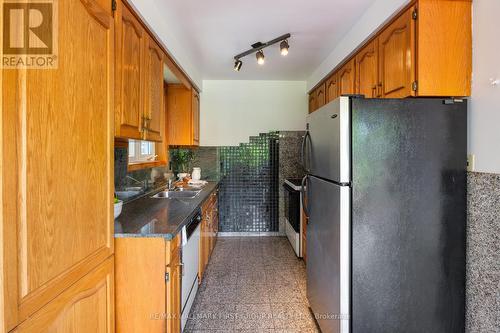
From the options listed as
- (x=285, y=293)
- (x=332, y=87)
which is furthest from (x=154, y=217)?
(x=332, y=87)

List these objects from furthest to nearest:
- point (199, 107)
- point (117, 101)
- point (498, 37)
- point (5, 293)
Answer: point (199, 107) → point (117, 101) → point (498, 37) → point (5, 293)

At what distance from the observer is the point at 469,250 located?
60.1 inches

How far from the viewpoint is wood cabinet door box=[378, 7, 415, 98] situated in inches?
65.3

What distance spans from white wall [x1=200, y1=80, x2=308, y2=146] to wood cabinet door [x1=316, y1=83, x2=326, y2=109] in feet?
1.89

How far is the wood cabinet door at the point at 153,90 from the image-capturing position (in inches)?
76.2

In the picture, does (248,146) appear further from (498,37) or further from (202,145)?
(498,37)

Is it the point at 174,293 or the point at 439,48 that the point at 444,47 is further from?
the point at 174,293

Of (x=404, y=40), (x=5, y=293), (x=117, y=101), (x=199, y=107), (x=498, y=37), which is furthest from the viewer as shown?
(x=199, y=107)

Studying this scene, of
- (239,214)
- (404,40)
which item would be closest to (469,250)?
(404,40)

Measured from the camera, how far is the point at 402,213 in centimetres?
152

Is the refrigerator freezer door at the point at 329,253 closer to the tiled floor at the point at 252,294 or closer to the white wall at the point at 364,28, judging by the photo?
the tiled floor at the point at 252,294

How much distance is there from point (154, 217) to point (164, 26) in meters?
1.55

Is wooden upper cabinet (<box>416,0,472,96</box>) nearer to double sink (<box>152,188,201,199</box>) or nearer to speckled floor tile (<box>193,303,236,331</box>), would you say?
speckled floor tile (<box>193,303,236,331</box>)

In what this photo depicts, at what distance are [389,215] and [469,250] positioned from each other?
0.49 meters
